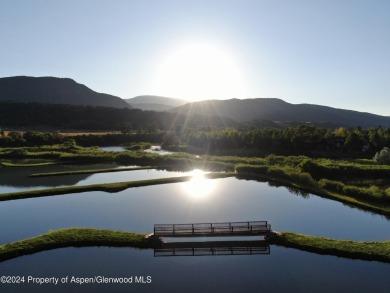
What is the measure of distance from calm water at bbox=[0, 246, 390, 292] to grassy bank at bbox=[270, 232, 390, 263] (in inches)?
39.6

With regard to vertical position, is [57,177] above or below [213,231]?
below

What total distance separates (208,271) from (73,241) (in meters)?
16.7

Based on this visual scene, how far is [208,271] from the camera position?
1180 inches

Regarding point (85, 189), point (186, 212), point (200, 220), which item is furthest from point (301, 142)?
point (200, 220)

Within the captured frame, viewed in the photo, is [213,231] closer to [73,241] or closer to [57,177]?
[73,241]

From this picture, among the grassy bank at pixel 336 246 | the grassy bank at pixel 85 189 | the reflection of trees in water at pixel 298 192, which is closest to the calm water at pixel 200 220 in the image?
Answer: the reflection of trees in water at pixel 298 192

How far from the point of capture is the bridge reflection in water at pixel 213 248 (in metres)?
34.2

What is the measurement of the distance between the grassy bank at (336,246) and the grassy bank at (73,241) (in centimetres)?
1604

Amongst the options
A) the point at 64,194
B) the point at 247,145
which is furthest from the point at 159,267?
the point at 247,145

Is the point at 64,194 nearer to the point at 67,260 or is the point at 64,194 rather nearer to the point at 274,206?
the point at 67,260

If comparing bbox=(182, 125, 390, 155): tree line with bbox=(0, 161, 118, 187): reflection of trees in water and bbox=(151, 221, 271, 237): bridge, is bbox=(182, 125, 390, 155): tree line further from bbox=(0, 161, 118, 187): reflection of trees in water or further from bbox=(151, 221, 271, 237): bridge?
bbox=(151, 221, 271, 237): bridge

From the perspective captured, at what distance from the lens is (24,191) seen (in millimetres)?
57906

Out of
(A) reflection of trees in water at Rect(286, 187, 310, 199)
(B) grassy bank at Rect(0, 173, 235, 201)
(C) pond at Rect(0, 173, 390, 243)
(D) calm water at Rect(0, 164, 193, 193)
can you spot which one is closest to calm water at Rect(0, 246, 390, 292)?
(C) pond at Rect(0, 173, 390, 243)

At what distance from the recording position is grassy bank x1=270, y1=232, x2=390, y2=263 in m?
32.6
